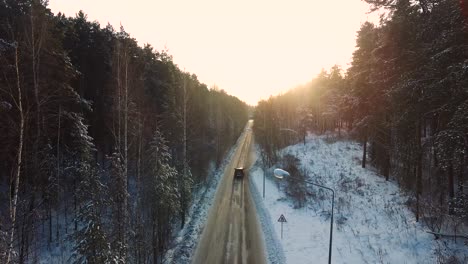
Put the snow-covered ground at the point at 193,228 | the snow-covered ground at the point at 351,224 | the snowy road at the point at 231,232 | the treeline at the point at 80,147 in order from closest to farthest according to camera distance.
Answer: the treeline at the point at 80,147 < the snow-covered ground at the point at 351,224 < the snow-covered ground at the point at 193,228 < the snowy road at the point at 231,232

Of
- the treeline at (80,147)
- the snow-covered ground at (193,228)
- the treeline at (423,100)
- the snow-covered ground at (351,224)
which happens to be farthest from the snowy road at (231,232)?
the treeline at (423,100)

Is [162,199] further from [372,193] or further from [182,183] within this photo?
[372,193]

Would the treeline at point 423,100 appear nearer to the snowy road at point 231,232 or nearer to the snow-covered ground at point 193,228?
the snowy road at point 231,232

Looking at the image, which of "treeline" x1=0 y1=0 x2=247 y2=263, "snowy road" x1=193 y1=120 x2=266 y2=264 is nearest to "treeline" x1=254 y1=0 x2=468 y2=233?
"snowy road" x1=193 y1=120 x2=266 y2=264

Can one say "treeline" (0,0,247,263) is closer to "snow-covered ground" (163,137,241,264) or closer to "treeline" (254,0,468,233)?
"snow-covered ground" (163,137,241,264)

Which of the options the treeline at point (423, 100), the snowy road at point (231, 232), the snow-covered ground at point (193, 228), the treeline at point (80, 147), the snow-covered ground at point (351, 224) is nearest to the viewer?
the treeline at point (423, 100)

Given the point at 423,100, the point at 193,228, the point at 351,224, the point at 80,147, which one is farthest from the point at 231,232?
the point at 423,100

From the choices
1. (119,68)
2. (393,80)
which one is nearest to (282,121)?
(393,80)
